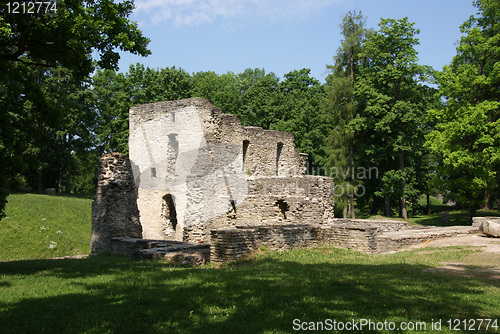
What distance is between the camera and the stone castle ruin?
16.0m

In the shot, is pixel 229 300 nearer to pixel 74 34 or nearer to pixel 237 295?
pixel 237 295

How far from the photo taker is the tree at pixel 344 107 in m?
33.5

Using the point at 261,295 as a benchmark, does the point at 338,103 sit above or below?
above

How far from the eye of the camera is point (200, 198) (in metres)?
22.0

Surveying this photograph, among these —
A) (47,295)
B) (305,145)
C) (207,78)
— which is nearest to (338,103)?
(305,145)

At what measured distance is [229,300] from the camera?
7035 millimetres

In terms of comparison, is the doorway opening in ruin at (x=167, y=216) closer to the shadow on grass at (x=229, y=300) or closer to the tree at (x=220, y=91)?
the shadow on grass at (x=229, y=300)

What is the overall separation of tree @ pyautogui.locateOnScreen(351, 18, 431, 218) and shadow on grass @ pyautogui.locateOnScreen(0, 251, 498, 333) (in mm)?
23170

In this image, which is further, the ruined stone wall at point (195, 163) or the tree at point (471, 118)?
the tree at point (471, 118)

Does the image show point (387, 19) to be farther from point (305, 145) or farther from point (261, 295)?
point (261, 295)

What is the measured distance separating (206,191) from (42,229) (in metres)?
10.8

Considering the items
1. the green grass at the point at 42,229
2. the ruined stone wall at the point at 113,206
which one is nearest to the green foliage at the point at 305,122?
the green grass at the point at 42,229

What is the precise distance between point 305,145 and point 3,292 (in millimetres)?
32058

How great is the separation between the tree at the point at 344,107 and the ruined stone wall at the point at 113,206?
19.7 m
